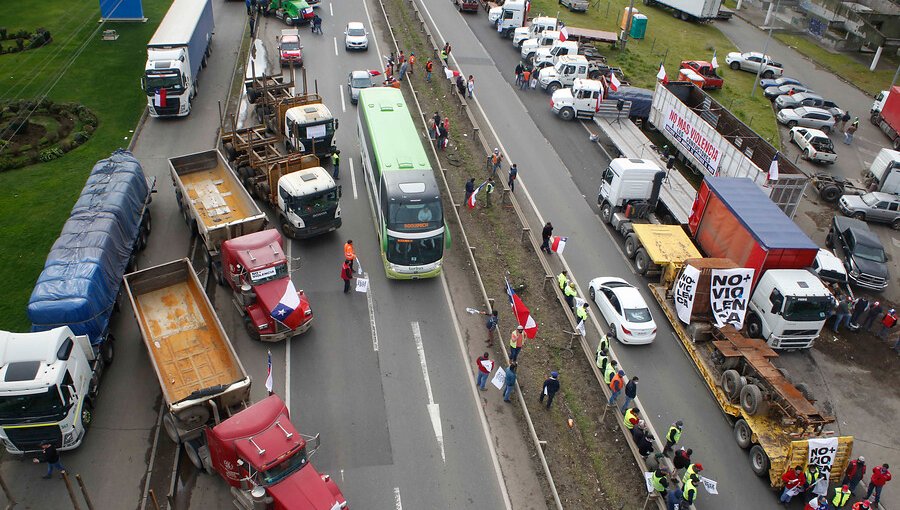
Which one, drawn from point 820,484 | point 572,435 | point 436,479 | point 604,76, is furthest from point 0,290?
point 604,76

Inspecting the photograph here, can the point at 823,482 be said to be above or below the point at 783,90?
below

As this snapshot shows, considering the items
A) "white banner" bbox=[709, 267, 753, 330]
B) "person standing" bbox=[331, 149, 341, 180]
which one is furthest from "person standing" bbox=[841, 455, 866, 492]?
"person standing" bbox=[331, 149, 341, 180]

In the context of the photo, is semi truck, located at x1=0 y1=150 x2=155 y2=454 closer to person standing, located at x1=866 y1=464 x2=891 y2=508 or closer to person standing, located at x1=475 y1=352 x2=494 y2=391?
person standing, located at x1=475 y1=352 x2=494 y2=391

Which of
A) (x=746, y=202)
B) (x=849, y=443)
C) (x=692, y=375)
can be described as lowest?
(x=692, y=375)

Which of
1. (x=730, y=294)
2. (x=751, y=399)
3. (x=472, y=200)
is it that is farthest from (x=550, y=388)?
(x=472, y=200)

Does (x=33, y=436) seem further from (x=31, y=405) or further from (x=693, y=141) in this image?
(x=693, y=141)

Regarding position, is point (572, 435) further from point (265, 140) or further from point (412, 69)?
point (412, 69)
